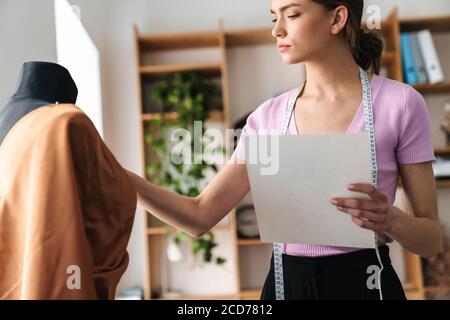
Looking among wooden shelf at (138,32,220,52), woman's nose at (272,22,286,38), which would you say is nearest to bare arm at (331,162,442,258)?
woman's nose at (272,22,286,38)

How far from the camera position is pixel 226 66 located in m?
2.70

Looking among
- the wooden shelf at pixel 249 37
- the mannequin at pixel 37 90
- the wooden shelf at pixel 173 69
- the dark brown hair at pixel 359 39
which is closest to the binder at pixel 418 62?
the wooden shelf at pixel 249 37

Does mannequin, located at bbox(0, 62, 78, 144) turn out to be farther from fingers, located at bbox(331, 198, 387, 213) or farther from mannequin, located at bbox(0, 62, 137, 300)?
fingers, located at bbox(331, 198, 387, 213)

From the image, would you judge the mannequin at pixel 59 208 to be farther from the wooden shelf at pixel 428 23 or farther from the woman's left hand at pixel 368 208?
the wooden shelf at pixel 428 23

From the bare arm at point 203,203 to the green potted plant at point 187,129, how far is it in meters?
1.54

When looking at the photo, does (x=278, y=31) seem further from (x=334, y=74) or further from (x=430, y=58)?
(x=430, y=58)

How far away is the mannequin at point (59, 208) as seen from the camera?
1.84ft

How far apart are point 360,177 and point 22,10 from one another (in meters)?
0.55

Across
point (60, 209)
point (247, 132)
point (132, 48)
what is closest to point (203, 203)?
point (247, 132)

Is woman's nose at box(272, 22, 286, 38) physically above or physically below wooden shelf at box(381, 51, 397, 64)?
below

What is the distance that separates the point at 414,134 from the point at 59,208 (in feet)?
1.62

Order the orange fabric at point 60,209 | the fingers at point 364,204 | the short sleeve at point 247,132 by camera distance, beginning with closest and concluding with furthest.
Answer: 1. the orange fabric at point 60,209
2. the fingers at point 364,204
3. the short sleeve at point 247,132

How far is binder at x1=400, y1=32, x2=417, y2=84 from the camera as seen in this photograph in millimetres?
2480

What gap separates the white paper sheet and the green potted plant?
1.68 m
